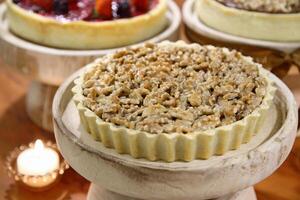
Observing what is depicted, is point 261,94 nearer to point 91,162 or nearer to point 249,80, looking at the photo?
point 249,80

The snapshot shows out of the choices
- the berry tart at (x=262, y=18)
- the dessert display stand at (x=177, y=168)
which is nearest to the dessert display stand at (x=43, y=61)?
the berry tart at (x=262, y=18)

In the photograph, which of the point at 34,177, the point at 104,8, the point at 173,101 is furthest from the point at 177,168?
the point at 104,8

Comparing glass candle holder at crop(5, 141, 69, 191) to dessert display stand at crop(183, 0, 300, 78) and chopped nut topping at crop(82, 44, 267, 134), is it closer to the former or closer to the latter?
chopped nut topping at crop(82, 44, 267, 134)

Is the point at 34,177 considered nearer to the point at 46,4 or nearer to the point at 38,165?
the point at 38,165

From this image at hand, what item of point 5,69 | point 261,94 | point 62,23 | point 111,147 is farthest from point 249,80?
point 5,69

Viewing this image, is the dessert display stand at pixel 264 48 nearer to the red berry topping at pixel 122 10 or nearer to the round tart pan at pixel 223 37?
the round tart pan at pixel 223 37
